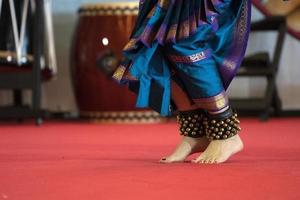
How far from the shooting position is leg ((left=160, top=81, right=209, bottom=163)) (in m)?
1.82

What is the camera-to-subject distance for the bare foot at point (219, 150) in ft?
5.79

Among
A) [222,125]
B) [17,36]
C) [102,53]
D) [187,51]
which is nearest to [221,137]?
[222,125]

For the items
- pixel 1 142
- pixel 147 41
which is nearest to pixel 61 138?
pixel 1 142

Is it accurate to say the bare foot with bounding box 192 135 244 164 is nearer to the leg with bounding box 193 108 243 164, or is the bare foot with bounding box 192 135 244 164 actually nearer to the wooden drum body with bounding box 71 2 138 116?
the leg with bounding box 193 108 243 164

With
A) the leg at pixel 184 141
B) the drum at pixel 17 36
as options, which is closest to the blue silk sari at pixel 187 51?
the leg at pixel 184 141

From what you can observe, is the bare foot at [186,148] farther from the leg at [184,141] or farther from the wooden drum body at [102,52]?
the wooden drum body at [102,52]

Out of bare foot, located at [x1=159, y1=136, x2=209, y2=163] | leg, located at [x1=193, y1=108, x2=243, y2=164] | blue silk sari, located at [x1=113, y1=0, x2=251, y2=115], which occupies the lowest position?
bare foot, located at [x1=159, y1=136, x2=209, y2=163]

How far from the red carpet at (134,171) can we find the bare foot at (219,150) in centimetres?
3

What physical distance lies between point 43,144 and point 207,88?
3.04 feet

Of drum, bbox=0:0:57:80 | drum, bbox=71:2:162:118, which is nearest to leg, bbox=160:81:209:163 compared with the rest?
drum, bbox=0:0:57:80

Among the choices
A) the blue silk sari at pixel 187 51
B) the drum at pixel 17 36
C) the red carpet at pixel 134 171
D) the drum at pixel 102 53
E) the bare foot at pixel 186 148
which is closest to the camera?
the red carpet at pixel 134 171

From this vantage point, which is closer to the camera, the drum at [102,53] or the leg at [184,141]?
the leg at [184,141]

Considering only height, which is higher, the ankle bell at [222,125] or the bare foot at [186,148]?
the ankle bell at [222,125]

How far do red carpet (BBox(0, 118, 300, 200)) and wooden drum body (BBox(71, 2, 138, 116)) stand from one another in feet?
3.78
